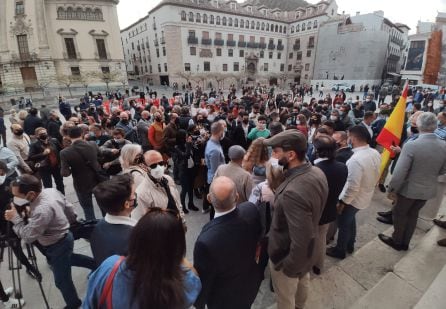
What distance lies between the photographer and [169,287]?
113cm

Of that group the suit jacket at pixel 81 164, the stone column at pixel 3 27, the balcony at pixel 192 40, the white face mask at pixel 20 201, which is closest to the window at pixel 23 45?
the stone column at pixel 3 27

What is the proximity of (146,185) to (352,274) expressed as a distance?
2.84 meters

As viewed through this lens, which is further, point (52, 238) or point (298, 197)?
point (52, 238)

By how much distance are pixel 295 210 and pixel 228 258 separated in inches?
24.2

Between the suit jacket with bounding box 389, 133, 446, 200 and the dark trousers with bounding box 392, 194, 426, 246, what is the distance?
0.47 feet

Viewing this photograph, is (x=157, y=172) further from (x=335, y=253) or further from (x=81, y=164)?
(x=335, y=253)

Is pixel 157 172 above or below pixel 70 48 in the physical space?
below

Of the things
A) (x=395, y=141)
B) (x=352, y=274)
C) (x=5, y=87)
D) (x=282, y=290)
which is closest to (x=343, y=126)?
(x=395, y=141)

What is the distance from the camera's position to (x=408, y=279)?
9.08 feet

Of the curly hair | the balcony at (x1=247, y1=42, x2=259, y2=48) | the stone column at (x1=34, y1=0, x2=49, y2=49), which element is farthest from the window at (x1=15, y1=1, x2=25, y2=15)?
the curly hair

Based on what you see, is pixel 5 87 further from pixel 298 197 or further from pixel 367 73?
pixel 367 73

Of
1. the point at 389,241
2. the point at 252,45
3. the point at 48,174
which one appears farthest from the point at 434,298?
the point at 252,45

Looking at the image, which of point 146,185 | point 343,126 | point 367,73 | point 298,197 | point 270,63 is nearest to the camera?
point 298,197

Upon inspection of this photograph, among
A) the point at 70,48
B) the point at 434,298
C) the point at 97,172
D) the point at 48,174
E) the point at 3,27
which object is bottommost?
the point at 434,298
